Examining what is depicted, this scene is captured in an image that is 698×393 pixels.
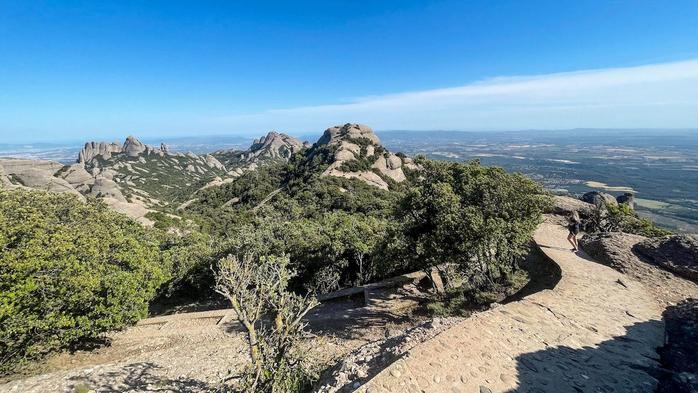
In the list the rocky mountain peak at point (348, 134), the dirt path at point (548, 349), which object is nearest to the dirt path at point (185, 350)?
the dirt path at point (548, 349)

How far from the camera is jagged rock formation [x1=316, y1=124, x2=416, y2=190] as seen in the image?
259 ft

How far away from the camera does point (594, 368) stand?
9.31 metres

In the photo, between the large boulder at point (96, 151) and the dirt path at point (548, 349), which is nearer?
the dirt path at point (548, 349)

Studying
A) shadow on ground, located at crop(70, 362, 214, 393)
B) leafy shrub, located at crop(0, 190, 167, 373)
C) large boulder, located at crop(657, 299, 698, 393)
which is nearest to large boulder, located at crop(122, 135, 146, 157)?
leafy shrub, located at crop(0, 190, 167, 373)

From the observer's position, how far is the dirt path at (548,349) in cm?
844

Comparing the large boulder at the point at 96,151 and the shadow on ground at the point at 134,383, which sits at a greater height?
the large boulder at the point at 96,151

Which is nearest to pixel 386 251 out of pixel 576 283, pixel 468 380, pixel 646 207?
pixel 576 283

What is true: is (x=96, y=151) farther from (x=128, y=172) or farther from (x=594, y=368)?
(x=594, y=368)

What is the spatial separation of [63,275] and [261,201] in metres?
63.7

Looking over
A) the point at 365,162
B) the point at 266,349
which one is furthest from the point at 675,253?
the point at 365,162

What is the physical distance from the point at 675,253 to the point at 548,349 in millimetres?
11503

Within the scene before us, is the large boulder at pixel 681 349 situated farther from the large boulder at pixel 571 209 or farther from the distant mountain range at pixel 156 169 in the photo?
the distant mountain range at pixel 156 169

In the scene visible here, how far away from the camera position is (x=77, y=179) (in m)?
91.7

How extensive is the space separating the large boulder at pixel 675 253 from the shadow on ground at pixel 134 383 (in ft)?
67.3
